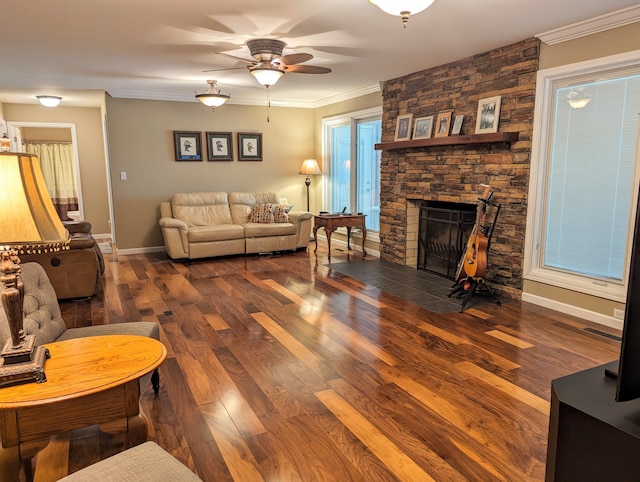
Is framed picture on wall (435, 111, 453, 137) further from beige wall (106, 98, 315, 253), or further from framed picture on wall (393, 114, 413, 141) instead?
beige wall (106, 98, 315, 253)

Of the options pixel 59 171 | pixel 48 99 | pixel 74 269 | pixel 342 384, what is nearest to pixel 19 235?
pixel 342 384

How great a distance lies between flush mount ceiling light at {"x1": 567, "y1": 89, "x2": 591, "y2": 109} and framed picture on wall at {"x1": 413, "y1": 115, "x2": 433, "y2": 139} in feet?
5.21

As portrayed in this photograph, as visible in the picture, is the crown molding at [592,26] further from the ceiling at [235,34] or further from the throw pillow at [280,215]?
the throw pillow at [280,215]

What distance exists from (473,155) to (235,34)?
2638mm

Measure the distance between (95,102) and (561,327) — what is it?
794 cm

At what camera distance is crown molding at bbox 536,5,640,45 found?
323 cm

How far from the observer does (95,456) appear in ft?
6.60

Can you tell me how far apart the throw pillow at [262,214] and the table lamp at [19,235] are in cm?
544

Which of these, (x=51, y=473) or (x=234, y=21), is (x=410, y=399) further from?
(x=234, y=21)

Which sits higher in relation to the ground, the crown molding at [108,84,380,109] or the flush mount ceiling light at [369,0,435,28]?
the crown molding at [108,84,380,109]

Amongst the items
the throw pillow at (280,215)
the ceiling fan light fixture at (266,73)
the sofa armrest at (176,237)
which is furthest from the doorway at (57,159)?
the ceiling fan light fixture at (266,73)

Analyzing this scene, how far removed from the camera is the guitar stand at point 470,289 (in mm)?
4102

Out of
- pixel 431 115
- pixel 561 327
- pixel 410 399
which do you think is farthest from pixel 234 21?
pixel 561 327

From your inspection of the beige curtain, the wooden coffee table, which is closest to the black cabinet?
the wooden coffee table
